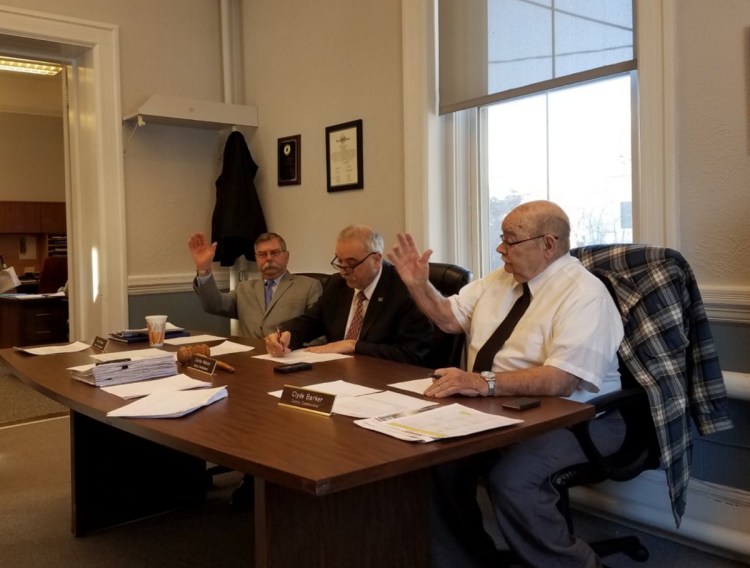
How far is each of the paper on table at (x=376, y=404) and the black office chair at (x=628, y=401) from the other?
0.50m

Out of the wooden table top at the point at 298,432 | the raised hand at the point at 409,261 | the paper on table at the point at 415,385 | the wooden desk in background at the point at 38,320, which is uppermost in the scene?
the raised hand at the point at 409,261

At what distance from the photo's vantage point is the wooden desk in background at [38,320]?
6293mm

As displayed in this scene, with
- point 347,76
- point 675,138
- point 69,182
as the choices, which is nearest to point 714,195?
point 675,138

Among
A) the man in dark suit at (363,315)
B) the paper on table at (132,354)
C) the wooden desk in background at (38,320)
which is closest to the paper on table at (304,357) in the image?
the man in dark suit at (363,315)

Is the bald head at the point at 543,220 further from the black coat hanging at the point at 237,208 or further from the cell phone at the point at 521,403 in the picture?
the black coat hanging at the point at 237,208

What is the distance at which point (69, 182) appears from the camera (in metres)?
4.62

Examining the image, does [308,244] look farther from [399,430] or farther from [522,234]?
[399,430]

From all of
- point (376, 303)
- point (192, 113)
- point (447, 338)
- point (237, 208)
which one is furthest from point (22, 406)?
point (447, 338)

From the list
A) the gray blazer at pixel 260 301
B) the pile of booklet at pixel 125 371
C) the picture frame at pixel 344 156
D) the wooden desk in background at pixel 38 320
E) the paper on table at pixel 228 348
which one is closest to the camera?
the pile of booklet at pixel 125 371

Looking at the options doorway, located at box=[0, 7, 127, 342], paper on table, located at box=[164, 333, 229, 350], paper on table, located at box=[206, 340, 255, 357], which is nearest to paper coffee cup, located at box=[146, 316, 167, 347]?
paper on table, located at box=[164, 333, 229, 350]

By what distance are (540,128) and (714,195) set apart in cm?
90

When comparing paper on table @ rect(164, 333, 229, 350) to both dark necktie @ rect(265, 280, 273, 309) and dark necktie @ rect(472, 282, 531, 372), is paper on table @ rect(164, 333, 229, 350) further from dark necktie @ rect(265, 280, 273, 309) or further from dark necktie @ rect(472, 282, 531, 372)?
dark necktie @ rect(472, 282, 531, 372)

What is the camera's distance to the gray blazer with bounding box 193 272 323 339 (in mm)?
3252

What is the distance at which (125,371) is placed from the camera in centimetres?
203
